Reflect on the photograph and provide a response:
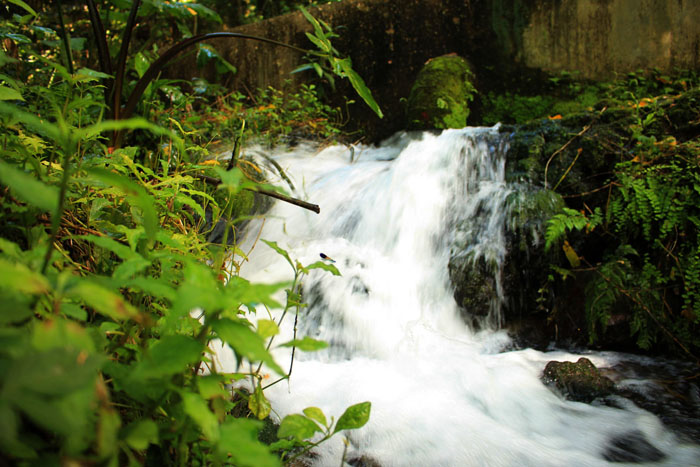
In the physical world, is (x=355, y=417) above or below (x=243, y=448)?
below

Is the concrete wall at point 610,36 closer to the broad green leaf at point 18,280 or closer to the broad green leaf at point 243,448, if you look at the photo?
the broad green leaf at point 243,448

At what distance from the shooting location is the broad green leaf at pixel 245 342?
1.92 ft

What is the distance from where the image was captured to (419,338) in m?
2.61

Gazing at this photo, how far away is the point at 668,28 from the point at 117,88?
570cm

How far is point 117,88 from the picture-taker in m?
2.20

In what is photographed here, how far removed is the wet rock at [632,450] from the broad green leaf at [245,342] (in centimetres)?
178

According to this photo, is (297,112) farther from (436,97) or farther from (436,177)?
(436,177)

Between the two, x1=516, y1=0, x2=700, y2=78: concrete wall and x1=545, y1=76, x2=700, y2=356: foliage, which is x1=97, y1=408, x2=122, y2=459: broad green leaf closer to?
x1=545, y1=76, x2=700, y2=356: foliage

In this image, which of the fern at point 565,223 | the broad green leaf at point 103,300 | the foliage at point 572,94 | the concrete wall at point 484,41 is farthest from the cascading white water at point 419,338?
the concrete wall at point 484,41

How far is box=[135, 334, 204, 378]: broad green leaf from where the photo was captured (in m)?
0.60

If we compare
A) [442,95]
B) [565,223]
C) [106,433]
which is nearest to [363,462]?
[106,433]

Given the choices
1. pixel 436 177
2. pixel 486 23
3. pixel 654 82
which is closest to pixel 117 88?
pixel 436 177

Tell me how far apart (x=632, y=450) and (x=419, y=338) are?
46.9 inches

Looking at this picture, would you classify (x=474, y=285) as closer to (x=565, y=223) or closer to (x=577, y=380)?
(x=565, y=223)
